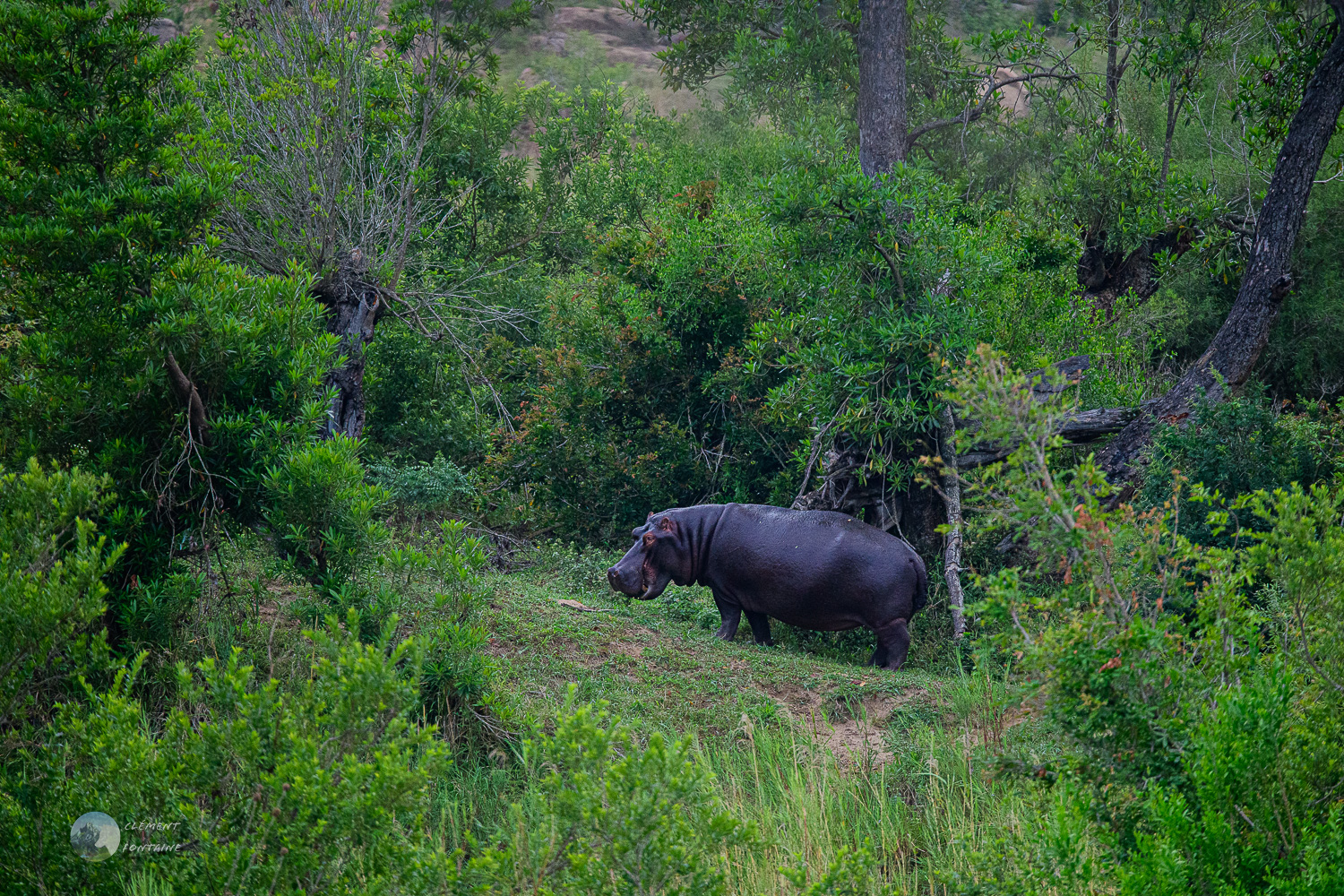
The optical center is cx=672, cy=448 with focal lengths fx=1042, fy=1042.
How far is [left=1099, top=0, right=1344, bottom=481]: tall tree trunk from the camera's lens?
8383 millimetres

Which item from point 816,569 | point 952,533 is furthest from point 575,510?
point 952,533

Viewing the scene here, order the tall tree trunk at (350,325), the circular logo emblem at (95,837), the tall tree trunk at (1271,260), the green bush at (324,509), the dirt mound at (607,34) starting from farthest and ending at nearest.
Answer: the dirt mound at (607,34), the tall tree trunk at (350,325), the tall tree trunk at (1271,260), the green bush at (324,509), the circular logo emblem at (95,837)

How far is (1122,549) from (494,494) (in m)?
8.99

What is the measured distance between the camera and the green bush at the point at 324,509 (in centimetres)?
556

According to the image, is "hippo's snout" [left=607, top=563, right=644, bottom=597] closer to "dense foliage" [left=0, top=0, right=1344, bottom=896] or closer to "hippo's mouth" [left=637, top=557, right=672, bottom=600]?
"hippo's mouth" [left=637, top=557, right=672, bottom=600]

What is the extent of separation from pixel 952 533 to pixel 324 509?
5023 mm

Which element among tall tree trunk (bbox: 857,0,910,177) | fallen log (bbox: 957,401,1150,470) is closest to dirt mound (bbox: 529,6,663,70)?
tall tree trunk (bbox: 857,0,910,177)

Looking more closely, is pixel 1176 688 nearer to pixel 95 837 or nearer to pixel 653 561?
pixel 95 837

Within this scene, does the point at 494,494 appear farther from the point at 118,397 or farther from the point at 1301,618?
the point at 1301,618

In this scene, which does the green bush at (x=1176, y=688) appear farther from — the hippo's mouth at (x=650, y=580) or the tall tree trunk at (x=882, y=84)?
the tall tree trunk at (x=882, y=84)

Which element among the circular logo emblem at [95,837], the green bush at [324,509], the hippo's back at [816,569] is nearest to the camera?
the circular logo emblem at [95,837]

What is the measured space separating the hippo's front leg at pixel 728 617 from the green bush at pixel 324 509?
331cm

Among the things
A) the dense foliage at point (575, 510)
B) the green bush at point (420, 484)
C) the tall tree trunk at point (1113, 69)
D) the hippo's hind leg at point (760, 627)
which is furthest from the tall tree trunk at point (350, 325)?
the tall tree trunk at point (1113, 69)

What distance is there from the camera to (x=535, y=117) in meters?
23.5
